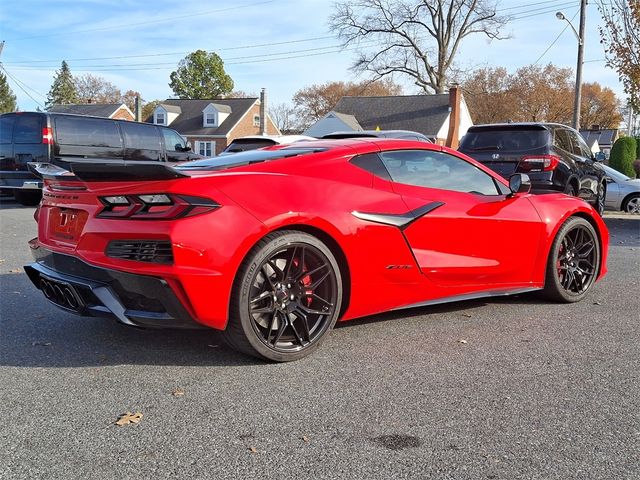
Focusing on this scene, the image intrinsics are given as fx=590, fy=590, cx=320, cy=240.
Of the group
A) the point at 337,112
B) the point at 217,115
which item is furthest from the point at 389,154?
the point at 217,115

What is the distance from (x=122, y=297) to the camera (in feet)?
10.8

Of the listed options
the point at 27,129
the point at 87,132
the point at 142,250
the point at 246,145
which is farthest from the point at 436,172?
the point at 27,129

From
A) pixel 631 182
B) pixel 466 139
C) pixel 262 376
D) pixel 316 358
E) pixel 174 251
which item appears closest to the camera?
pixel 174 251

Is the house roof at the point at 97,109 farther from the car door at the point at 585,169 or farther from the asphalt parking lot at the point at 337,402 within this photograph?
the asphalt parking lot at the point at 337,402

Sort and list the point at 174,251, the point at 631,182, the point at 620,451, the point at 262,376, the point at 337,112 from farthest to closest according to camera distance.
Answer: the point at 337,112
the point at 631,182
the point at 262,376
the point at 174,251
the point at 620,451

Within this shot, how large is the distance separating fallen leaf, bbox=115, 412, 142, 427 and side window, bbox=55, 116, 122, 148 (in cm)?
1022

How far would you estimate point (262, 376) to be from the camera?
3.36 metres

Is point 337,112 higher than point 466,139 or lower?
higher

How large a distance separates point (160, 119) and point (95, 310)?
172 ft

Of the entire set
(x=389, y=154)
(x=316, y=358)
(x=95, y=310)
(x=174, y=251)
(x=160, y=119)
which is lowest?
(x=316, y=358)

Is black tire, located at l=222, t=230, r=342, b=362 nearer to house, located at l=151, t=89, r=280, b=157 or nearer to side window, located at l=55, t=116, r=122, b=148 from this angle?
side window, located at l=55, t=116, r=122, b=148

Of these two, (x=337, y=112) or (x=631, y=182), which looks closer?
(x=631, y=182)

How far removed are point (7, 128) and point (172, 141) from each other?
145 inches

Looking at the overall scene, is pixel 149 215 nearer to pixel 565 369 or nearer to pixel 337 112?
pixel 565 369
